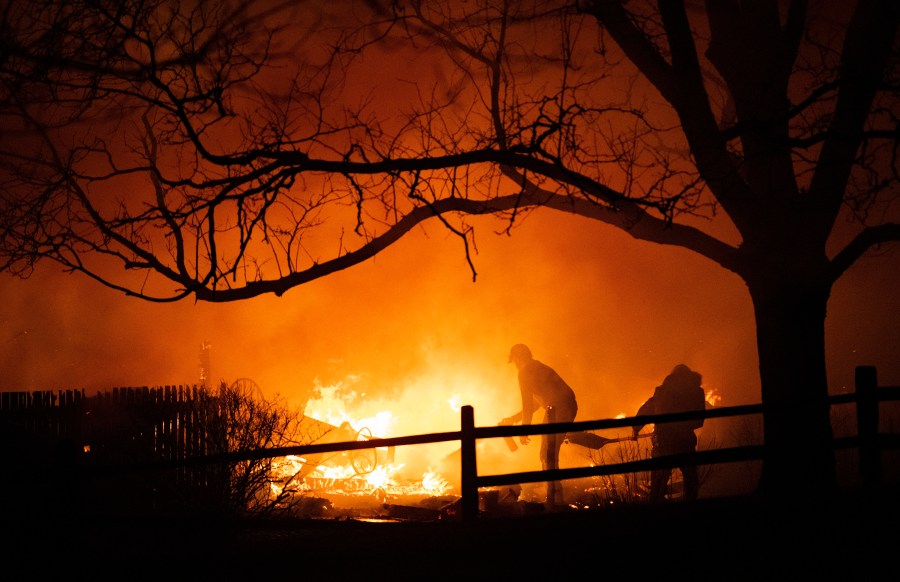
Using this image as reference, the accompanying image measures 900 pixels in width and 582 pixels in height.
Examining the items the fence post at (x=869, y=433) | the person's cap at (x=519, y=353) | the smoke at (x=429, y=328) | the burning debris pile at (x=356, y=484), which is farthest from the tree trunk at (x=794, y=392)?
the smoke at (x=429, y=328)

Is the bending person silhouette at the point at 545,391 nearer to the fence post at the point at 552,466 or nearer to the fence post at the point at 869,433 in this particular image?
the fence post at the point at 552,466

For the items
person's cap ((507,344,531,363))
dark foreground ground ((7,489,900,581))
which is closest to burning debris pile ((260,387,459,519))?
person's cap ((507,344,531,363))

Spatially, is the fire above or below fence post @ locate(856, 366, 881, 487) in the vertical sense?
below

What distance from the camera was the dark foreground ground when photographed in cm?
582

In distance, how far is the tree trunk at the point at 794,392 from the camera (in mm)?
7516

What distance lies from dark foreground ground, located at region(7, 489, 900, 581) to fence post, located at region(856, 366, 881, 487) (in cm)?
38

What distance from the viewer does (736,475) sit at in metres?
11.8

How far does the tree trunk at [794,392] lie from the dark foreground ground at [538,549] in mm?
467

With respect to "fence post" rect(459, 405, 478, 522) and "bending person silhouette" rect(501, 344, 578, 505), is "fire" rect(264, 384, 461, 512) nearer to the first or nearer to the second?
"bending person silhouette" rect(501, 344, 578, 505)

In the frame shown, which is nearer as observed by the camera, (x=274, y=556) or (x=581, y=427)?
(x=274, y=556)

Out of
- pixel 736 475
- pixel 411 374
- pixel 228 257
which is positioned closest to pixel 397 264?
pixel 411 374

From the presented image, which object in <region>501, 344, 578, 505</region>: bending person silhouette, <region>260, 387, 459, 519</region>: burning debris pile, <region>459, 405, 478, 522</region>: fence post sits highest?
<region>501, 344, 578, 505</region>: bending person silhouette

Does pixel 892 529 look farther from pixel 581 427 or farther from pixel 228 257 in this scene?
pixel 228 257

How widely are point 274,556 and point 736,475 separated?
27.0 ft
